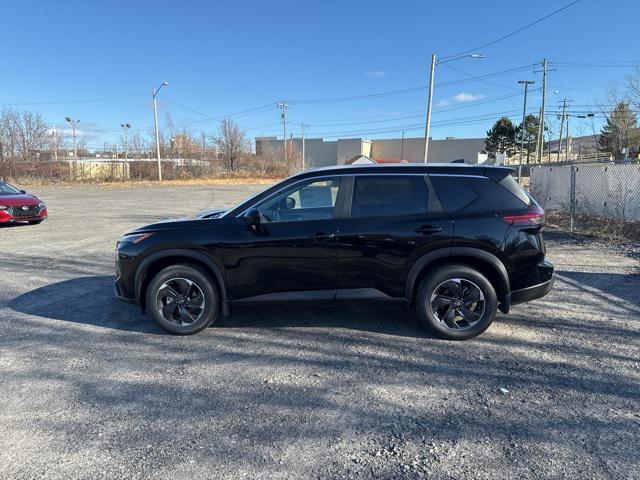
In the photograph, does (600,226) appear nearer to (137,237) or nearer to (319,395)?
(319,395)

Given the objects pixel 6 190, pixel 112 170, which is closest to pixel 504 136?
pixel 112 170

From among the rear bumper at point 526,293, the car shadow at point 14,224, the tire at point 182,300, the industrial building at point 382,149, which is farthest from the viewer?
the industrial building at point 382,149

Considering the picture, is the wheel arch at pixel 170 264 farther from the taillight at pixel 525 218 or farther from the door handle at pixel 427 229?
the taillight at pixel 525 218

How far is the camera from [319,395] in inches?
139

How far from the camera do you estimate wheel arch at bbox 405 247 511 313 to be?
15.0 feet

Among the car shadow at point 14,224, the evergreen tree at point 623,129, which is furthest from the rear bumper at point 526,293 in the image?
the evergreen tree at point 623,129

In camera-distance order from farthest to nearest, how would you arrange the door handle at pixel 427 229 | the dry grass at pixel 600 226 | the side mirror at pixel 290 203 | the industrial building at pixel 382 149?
the industrial building at pixel 382 149 → the dry grass at pixel 600 226 → the side mirror at pixel 290 203 → the door handle at pixel 427 229

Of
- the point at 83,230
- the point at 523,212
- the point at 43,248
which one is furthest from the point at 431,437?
the point at 83,230

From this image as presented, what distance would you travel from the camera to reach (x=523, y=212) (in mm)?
4586

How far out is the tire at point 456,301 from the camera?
456cm

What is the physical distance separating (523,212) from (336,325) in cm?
228

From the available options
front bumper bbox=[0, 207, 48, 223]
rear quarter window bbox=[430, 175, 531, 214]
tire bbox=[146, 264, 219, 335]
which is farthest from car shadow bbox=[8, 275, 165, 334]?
front bumper bbox=[0, 207, 48, 223]

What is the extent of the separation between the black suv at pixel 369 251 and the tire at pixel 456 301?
0.03 ft

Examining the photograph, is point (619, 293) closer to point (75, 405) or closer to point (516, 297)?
point (516, 297)
